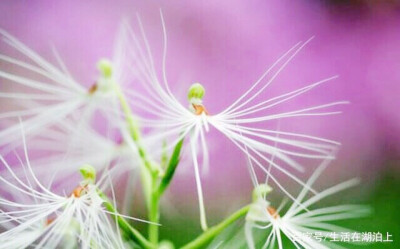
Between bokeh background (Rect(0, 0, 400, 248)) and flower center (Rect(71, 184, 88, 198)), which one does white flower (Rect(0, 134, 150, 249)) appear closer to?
flower center (Rect(71, 184, 88, 198))

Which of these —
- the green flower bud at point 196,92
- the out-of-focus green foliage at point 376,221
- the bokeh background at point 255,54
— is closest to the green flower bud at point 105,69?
the green flower bud at point 196,92

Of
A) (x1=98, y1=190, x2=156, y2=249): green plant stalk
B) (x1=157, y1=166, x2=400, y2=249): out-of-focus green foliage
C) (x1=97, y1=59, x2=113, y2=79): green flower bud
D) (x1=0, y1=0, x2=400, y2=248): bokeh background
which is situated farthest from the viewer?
(x1=0, y1=0, x2=400, y2=248): bokeh background

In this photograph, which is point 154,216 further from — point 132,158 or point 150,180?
point 132,158

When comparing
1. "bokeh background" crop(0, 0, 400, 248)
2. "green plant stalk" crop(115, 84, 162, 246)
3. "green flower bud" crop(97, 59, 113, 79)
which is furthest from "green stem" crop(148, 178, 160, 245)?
"bokeh background" crop(0, 0, 400, 248)

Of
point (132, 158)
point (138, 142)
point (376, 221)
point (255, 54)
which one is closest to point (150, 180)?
point (138, 142)

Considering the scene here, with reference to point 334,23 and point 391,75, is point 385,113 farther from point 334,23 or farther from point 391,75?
point 334,23

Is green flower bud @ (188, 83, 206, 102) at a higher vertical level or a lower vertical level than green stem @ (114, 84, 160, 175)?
higher

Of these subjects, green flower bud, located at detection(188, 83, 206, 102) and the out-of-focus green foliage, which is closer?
green flower bud, located at detection(188, 83, 206, 102)
